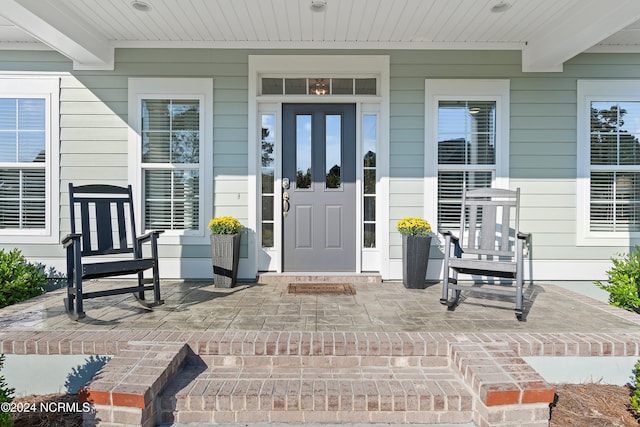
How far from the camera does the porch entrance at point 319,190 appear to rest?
4320 millimetres

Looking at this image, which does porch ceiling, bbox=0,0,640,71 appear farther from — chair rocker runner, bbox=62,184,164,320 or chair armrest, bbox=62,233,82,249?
chair armrest, bbox=62,233,82,249

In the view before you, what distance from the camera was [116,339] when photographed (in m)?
2.40

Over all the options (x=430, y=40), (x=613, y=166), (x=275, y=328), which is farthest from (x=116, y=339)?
(x=613, y=166)

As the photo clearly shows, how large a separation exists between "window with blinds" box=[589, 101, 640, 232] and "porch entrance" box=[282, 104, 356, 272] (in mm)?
2847

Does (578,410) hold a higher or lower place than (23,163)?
lower

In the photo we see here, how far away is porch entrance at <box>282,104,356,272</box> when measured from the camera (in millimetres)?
4320

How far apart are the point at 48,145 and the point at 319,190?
318cm

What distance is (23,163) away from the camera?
4.20 m

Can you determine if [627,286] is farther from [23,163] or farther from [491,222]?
[23,163]

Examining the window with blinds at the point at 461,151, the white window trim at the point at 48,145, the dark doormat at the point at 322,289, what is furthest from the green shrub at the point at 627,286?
the white window trim at the point at 48,145

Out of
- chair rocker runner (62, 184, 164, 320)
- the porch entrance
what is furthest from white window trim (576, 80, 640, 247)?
chair rocker runner (62, 184, 164, 320)

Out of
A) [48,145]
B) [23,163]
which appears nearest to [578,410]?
[48,145]

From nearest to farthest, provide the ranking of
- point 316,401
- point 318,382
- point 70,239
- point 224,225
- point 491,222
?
point 316,401
point 318,382
point 70,239
point 491,222
point 224,225

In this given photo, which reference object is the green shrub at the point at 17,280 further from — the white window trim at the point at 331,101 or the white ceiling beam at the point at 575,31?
the white ceiling beam at the point at 575,31
